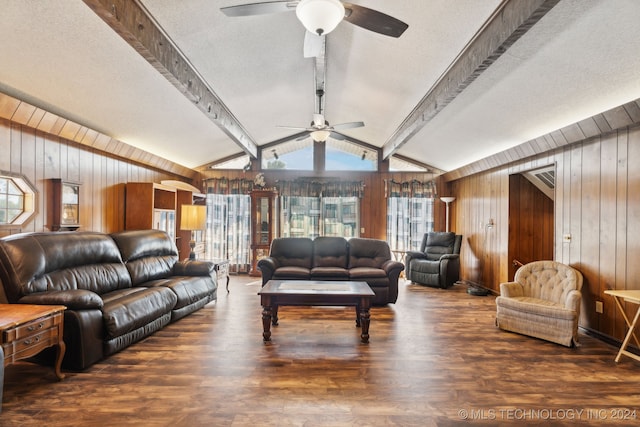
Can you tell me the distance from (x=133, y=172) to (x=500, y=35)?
195 inches

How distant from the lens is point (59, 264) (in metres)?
3.13

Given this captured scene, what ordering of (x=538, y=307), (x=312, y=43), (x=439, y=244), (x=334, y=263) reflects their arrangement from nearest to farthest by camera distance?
(x=312, y=43) → (x=538, y=307) → (x=334, y=263) → (x=439, y=244)

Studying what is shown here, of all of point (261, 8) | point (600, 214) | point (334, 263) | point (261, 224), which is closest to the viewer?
point (261, 8)

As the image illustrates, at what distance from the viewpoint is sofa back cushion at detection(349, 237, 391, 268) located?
526 centimetres

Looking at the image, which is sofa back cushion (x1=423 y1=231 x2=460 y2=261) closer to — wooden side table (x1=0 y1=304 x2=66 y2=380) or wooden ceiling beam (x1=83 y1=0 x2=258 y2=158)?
wooden ceiling beam (x1=83 y1=0 x2=258 y2=158)

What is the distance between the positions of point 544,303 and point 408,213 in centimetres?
393

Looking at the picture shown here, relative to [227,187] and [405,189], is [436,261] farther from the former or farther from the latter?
[227,187]

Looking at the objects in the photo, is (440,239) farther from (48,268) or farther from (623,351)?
(48,268)

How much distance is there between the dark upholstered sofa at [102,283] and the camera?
105 inches

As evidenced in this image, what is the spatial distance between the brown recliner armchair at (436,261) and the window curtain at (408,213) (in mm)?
485

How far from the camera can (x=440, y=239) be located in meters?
6.57

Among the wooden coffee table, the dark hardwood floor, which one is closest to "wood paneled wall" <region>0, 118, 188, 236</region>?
the dark hardwood floor

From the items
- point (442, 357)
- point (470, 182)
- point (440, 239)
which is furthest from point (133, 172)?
point (470, 182)

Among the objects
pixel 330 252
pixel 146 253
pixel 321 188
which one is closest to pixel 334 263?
pixel 330 252
